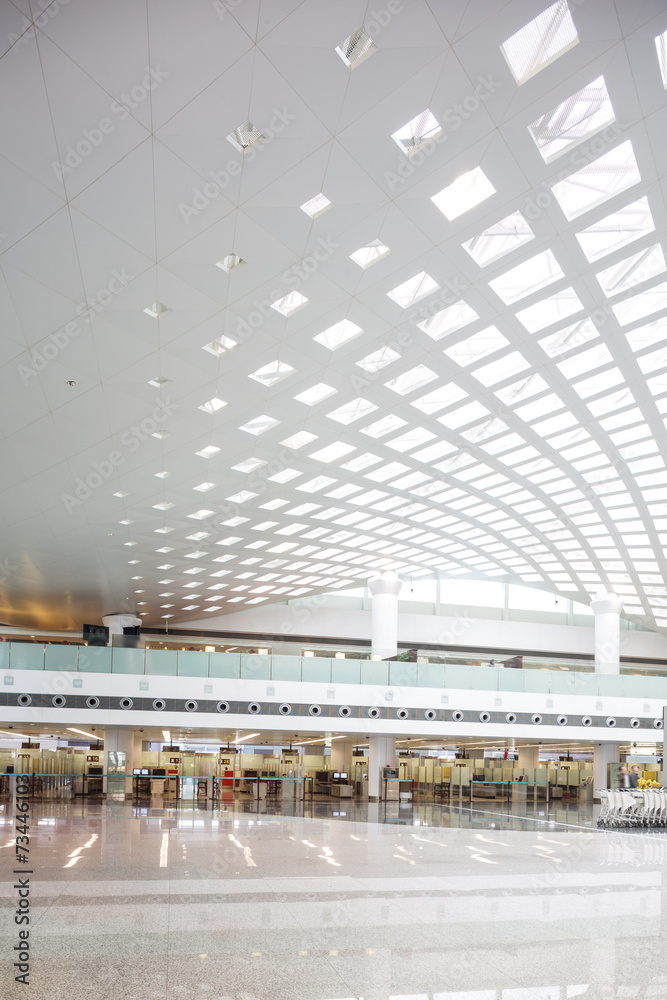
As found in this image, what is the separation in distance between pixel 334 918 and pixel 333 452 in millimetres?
18101

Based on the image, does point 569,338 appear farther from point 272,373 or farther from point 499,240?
point 272,373

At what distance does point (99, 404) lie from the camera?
2008 cm

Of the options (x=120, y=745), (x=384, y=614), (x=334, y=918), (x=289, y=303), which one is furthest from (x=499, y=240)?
(x=120, y=745)

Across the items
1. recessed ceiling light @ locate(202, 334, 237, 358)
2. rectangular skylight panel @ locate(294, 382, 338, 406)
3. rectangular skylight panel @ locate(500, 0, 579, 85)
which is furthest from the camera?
rectangular skylight panel @ locate(294, 382, 338, 406)

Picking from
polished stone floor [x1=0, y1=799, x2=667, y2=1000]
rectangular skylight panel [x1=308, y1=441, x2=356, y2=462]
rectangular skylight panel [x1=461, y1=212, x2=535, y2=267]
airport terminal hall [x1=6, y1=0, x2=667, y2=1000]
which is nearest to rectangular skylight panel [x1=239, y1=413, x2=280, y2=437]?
airport terminal hall [x1=6, y1=0, x2=667, y2=1000]

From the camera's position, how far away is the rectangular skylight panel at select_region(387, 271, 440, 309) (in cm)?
1652

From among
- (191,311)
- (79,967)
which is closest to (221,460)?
(191,311)

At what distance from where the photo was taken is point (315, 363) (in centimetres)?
1942

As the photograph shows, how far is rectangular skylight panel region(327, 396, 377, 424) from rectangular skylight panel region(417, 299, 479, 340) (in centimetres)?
445

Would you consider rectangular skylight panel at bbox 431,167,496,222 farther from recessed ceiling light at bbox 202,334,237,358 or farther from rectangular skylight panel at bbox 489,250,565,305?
recessed ceiling light at bbox 202,334,237,358

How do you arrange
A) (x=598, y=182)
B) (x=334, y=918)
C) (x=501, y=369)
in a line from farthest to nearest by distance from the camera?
(x=501, y=369), (x=598, y=182), (x=334, y=918)

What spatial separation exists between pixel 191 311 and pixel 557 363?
10.3m

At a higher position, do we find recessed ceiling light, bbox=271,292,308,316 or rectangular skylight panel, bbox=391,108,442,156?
rectangular skylight panel, bbox=391,108,442,156

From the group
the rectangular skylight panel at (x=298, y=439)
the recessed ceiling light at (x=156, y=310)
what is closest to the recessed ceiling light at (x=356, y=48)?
the recessed ceiling light at (x=156, y=310)
